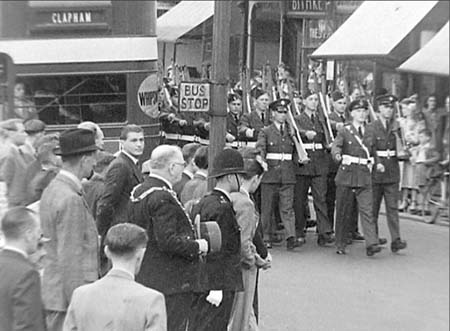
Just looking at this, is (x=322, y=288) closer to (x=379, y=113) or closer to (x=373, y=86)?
(x=379, y=113)

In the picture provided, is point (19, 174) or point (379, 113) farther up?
point (379, 113)

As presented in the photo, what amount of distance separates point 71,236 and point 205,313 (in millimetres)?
980

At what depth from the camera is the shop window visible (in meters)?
7.41

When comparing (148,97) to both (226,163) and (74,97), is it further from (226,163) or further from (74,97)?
(226,163)

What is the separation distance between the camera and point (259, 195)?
6832 mm

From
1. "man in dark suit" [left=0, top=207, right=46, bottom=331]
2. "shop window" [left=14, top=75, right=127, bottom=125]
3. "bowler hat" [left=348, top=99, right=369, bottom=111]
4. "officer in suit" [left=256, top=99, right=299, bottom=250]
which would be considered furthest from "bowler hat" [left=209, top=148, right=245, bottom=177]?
"shop window" [left=14, top=75, right=127, bottom=125]

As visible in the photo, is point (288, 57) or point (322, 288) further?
point (322, 288)

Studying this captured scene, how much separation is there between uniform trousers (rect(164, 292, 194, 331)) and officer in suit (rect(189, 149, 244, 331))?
93 millimetres

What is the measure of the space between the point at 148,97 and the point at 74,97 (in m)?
0.78

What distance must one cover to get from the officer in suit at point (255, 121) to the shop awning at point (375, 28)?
4.83 m

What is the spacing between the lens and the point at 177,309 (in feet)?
12.9

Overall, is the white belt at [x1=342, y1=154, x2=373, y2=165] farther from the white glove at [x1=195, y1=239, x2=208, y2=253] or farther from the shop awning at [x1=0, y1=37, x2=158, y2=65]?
the shop awning at [x1=0, y1=37, x2=158, y2=65]

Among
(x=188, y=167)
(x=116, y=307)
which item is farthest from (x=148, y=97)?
(x=116, y=307)

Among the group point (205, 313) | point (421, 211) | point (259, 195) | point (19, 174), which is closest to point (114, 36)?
point (259, 195)
